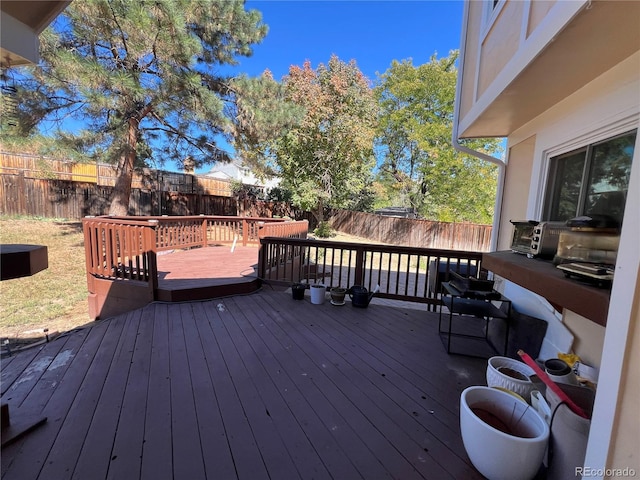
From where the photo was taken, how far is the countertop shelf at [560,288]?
3.25 ft

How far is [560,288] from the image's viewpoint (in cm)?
118

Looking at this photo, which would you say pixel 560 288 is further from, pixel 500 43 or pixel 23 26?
pixel 23 26

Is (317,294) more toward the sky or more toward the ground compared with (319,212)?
more toward the ground

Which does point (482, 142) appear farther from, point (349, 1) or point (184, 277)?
point (184, 277)

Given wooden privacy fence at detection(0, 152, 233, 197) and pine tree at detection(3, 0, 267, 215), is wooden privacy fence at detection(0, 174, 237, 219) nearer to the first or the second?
wooden privacy fence at detection(0, 152, 233, 197)

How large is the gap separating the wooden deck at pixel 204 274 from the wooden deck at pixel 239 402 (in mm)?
781

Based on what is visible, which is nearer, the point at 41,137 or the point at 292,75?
the point at 41,137

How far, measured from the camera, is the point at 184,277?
4598 mm

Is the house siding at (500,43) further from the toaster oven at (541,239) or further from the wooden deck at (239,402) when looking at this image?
the wooden deck at (239,402)

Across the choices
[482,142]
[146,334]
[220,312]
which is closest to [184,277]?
[220,312]

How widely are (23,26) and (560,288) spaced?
2822 millimetres

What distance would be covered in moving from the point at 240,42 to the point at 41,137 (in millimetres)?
5444

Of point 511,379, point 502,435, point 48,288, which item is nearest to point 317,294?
point 511,379

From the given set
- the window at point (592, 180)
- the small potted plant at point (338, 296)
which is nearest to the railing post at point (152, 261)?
the small potted plant at point (338, 296)
